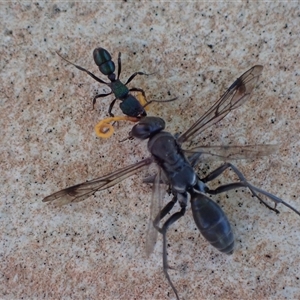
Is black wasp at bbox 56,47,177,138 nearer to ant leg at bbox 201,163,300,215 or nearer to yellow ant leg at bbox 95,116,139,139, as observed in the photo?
yellow ant leg at bbox 95,116,139,139

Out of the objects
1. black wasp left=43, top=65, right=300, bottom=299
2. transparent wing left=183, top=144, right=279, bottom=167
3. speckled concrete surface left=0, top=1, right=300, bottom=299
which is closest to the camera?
black wasp left=43, top=65, right=300, bottom=299

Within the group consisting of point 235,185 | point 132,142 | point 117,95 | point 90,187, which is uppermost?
point 117,95

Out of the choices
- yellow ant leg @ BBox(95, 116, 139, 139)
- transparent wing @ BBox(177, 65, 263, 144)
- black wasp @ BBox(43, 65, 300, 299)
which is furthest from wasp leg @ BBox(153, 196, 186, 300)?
yellow ant leg @ BBox(95, 116, 139, 139)

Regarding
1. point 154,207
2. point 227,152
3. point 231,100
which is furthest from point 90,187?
point 231,100

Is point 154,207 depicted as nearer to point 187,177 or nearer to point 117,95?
point 187,177

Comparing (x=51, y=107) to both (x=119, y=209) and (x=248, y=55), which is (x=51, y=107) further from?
(x=248, y=55)

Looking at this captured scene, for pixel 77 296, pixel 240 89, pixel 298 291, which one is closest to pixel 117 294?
pixel 77 296

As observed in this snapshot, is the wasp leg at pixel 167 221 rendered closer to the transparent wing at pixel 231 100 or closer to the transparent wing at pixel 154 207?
the transparent wing at pixel 154 207

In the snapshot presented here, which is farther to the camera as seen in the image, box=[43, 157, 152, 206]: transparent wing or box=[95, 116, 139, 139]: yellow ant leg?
box=[95, 116, 139, 139]: yellow ant leg
